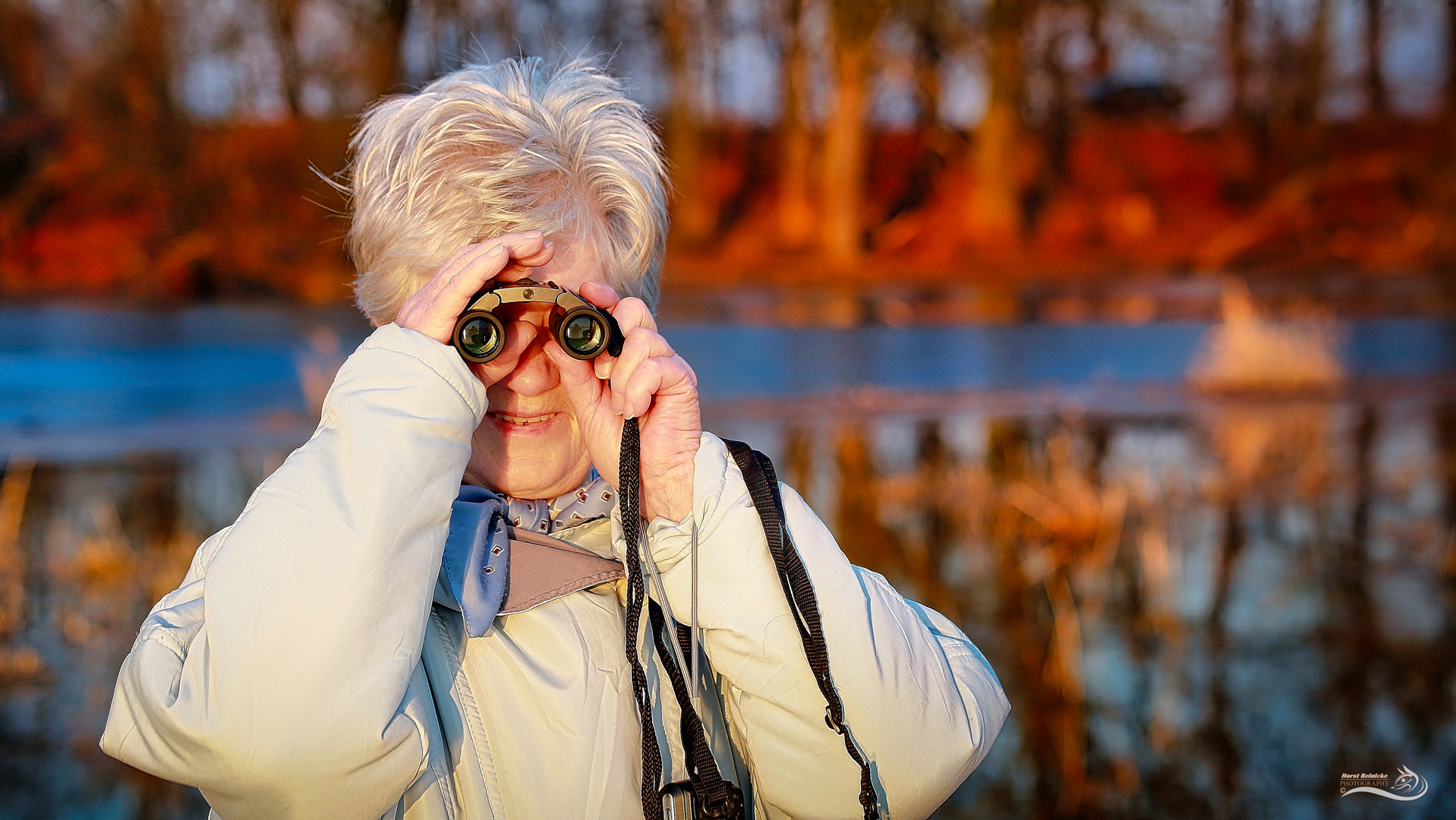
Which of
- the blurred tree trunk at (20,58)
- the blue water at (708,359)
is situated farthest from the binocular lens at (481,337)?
the blurred tree trunk at (20,58)

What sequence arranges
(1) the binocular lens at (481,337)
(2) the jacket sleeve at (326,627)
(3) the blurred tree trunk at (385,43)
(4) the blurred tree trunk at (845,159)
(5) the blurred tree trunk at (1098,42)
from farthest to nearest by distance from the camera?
(4) the blurred tree trunk at (845,159)
(5) the blurred tree trunk at (1098,42)
(3) the blurred tree trunk at (385,43)
(1) the binocular lens at (481,337)
(2) the jacket sleeve at (326,627)

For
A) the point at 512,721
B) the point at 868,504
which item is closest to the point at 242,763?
the point at 512,721

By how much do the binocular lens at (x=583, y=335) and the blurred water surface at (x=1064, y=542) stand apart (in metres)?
2.55

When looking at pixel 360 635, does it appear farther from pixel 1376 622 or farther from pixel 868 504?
pixel 868 504

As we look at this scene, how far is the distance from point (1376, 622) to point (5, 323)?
1674 centimetres

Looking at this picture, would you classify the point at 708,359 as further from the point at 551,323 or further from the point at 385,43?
the point at 551,323

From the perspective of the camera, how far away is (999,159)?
2458 cm

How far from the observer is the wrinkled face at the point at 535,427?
5.56 ft

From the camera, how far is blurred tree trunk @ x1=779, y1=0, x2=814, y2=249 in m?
24.3

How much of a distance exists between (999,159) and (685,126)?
21.6 ft

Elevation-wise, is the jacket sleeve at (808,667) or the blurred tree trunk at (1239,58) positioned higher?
the blurred tree trunk at (1239,58)

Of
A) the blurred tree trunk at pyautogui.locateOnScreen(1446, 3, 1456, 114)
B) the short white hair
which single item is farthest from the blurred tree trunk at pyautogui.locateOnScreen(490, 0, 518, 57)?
the short white hair

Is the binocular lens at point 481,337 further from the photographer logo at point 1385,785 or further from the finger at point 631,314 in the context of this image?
the photographer logo at point 1385,785

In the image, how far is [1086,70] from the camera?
27.8 metres
